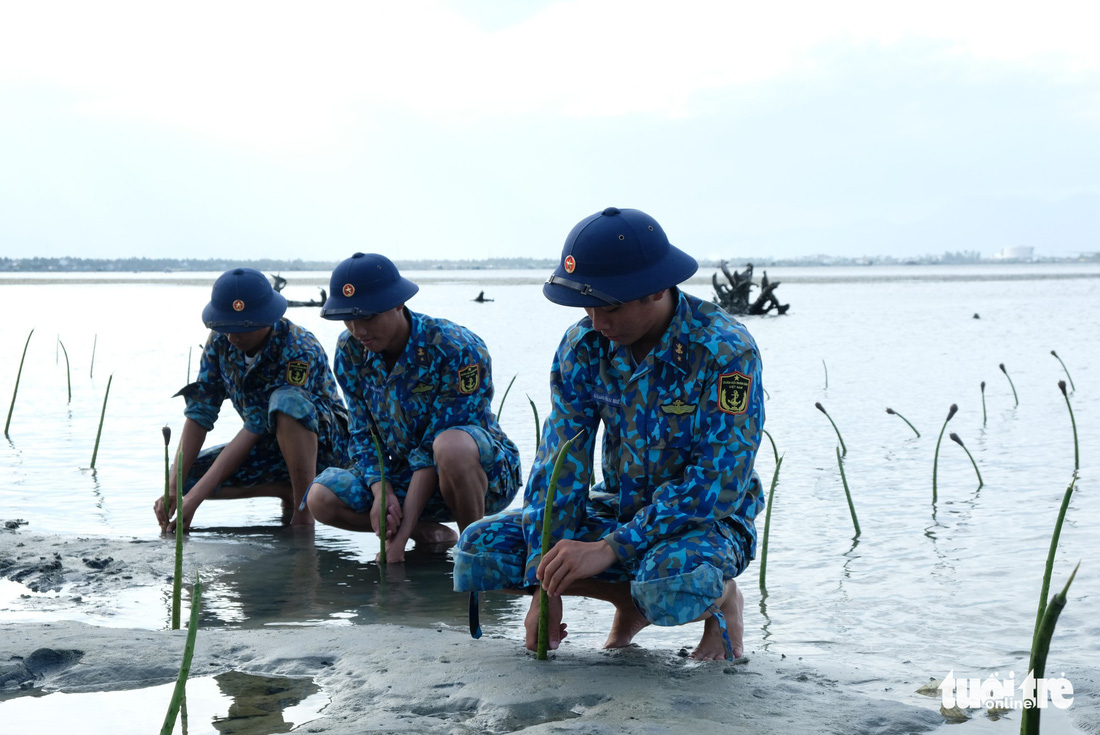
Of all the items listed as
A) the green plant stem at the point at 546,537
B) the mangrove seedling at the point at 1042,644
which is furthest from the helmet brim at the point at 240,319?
the mangrove seedling at the point at 1042,644

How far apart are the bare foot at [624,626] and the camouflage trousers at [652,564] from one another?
30 cm

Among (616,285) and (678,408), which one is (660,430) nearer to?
(678,408)

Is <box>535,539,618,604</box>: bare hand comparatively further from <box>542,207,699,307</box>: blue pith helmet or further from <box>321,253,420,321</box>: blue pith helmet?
<box>321,253,420,321</box>: blue pith helmet

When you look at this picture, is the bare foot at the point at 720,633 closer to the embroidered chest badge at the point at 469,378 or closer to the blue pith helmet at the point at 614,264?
the blue pith helmet at the point at 614,264

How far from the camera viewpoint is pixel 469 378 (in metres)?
4.82

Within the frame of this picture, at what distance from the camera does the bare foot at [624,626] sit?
3510 millimetres

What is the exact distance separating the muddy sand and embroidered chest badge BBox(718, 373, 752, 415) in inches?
29.5

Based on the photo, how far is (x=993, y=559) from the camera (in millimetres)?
5027

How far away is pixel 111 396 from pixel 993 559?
10062 mm

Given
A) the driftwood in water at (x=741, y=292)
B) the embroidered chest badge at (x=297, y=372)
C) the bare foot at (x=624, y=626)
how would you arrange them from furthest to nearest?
1. the driftwood in water at (x=741, y=292)
2. the embroidered chest badge at (x=297, y=372)
3. the bare foot at (x=624, y=626)

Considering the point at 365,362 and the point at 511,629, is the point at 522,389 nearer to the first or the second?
the point at 365,362

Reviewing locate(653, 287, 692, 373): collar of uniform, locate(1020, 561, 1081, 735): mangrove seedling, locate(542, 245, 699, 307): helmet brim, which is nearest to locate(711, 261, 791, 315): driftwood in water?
locate(653, 287, 692, 373): collar of uniform

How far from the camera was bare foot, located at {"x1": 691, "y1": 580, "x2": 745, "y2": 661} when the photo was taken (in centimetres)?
332

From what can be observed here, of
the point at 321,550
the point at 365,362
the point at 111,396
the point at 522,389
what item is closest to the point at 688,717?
the point at 365,362
